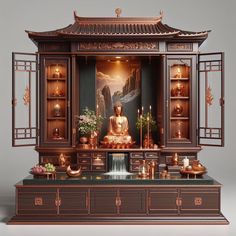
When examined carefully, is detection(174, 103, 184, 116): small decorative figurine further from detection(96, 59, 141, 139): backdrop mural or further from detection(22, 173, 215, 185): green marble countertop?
detection(22, 173, 215, 185): green marble countertop

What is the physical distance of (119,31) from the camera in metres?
9.21

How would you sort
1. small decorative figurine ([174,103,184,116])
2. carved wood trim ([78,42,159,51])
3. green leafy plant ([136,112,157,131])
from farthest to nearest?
green leafy plant ([136,112,157,131]) → small decorative figurine ([174,103,184,116]) → carved wood trim ([78,42,159,51])

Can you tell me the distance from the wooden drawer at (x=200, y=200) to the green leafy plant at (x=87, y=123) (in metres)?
2.49

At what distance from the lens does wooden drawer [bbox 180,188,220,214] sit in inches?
306

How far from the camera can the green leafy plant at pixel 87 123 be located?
9570 millimetres

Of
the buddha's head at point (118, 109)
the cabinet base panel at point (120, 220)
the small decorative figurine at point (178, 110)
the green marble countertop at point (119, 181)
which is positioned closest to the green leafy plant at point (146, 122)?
the buddha's head at point (118, 109)

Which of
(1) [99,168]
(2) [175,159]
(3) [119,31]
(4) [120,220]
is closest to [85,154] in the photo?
(1) [99,168]

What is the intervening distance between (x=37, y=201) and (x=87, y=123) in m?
2.26

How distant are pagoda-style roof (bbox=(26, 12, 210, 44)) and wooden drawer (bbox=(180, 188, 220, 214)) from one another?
2.76 meters

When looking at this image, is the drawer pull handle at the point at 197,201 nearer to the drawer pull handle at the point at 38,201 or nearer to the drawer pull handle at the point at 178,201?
the drawer pull handle at the point at 178,201

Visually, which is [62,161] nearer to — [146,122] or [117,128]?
[117,128]

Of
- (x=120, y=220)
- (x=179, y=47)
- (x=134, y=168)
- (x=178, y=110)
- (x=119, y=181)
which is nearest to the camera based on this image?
(x=120, y=220)

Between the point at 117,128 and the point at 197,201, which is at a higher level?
the point at 117,128

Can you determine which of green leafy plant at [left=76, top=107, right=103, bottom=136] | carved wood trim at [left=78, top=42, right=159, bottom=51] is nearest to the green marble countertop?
green leafy plant at [left=76, top=107, right=103, bottom=136]
